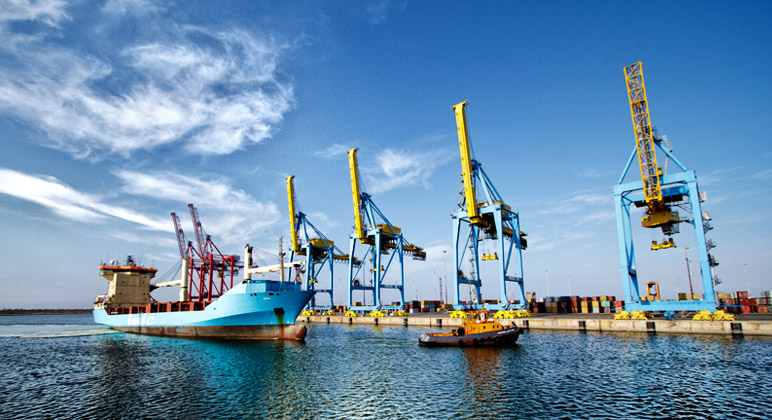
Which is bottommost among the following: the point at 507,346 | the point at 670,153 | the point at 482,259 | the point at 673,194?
the point at 507,346

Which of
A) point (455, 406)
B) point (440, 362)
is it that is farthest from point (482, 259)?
point (455, 406)

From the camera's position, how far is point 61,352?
1325 inches

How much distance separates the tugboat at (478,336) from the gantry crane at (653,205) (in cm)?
1561

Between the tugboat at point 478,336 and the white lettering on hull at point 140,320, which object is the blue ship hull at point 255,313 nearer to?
the white lettering on hull at point 140,320

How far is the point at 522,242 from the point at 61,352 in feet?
178

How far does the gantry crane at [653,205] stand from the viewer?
36594 millimetres

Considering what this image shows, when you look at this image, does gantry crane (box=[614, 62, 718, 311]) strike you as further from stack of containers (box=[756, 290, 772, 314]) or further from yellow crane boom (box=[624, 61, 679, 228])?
stack of containers (box=[756, 290, 772, 314])

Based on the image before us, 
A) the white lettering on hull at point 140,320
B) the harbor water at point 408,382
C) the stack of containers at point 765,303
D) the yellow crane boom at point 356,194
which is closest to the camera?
the harbor water at point 408,382

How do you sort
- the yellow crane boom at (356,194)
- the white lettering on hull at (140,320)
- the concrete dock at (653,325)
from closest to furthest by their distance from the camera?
the concrete dock at (653,325) → the white lettering on hull at (140,320) → the yellow crane boom at (356,194)

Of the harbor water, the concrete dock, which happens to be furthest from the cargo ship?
the concrete dock

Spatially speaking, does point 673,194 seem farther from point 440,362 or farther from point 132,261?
point 132,261

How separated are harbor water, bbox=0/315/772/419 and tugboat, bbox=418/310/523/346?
1544 mm

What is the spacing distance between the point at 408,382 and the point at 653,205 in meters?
34.1

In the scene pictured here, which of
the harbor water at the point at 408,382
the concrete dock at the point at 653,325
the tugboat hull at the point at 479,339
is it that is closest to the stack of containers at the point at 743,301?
the concrete dock at the point at 653,325
